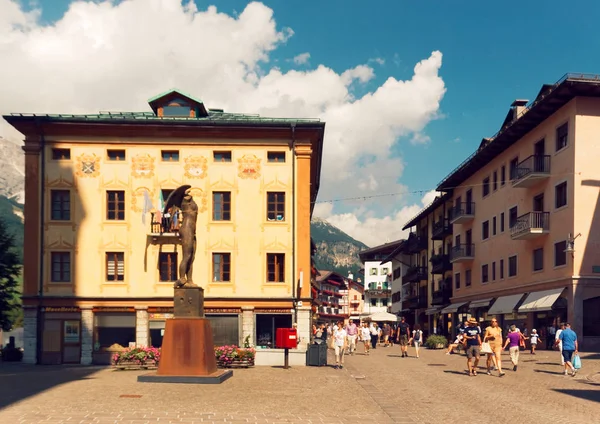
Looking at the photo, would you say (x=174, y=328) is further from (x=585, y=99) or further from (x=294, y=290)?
(x=585, y=99)

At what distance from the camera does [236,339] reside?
1457 inches

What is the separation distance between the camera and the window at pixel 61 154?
3807 centimetres

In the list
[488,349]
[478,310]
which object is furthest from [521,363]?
[478,310]

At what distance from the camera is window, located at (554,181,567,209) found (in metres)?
37.2

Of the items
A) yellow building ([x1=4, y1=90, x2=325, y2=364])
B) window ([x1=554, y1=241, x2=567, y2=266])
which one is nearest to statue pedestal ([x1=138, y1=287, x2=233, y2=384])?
yellow building ([x1=4, y1=90, x2=325, y2=364])

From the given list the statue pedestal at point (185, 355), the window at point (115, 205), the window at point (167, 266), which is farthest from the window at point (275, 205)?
the statue pedestal at point (185, 355)

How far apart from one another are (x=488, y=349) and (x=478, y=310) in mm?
28287

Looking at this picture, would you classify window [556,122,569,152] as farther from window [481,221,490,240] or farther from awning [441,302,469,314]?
awning [441,302,469,314]

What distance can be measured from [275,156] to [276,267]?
5.93 metres

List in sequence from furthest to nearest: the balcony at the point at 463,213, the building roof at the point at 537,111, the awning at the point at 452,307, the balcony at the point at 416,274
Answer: the balcony at the point at 416,274 → the awning at the point at 452,307 → the balcony at the point at 463,213 → the building roof at the point at 537,111

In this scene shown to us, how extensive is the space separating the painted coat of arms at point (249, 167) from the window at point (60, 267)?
9979 millimetres

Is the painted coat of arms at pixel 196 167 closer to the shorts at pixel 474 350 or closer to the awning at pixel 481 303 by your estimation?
the shorts at pixel 474 350

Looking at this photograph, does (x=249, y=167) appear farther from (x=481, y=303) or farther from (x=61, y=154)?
(x=481, y=303)

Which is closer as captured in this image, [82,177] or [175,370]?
[175,370]
